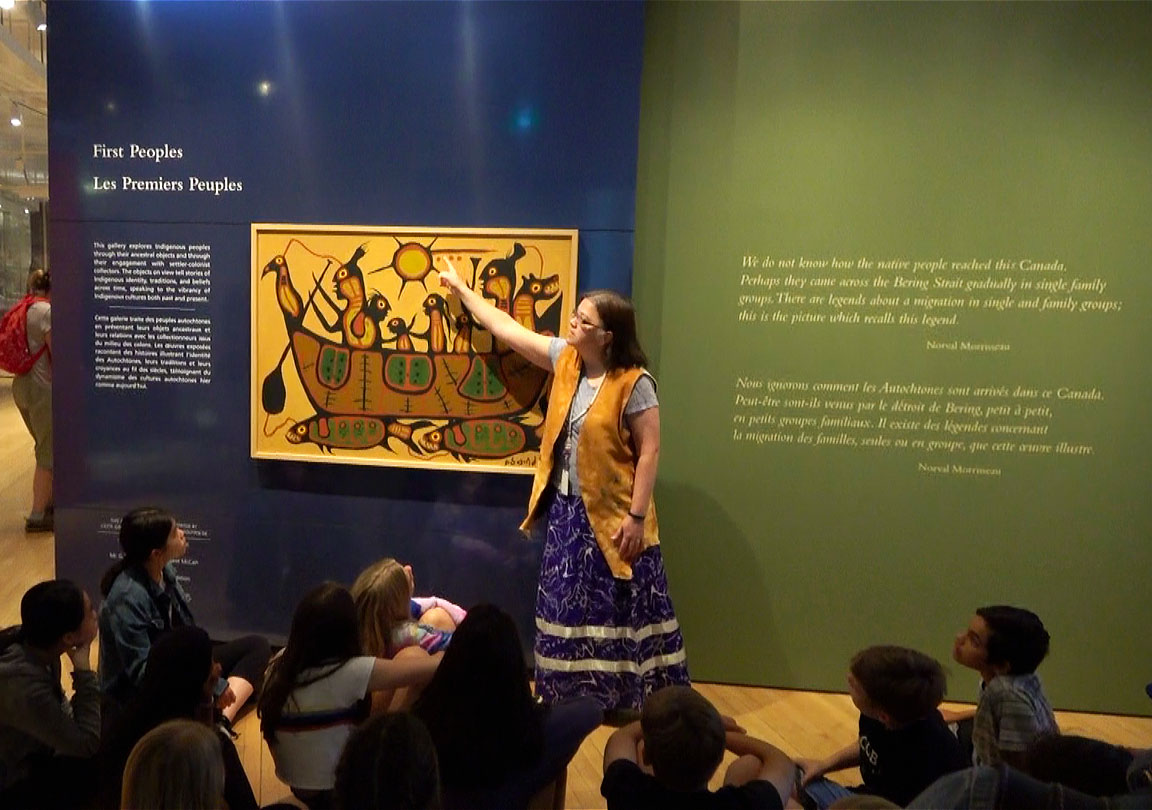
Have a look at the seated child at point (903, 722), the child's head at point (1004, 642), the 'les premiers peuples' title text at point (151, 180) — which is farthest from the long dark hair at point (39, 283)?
the child's head at point (1004, 642)

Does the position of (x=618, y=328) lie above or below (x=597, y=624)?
above

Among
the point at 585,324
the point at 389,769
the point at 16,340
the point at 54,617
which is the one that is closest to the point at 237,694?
the point at 54,617

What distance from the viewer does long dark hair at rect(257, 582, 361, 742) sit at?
6.32 ft

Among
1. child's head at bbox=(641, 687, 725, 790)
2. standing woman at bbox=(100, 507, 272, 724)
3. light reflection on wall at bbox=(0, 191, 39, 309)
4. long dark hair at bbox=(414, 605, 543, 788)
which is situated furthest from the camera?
light reflection on wall at bbox=(0, 191, 39, 309)

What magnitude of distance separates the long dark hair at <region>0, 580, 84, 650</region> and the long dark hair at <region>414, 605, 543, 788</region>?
999 millimetres

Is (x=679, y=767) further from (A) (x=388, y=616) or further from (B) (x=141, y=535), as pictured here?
(B) (x=141, y=535)

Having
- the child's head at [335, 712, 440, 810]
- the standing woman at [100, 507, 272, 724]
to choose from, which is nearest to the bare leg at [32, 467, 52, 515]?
the standing woman at [100, 507, 272, 724]

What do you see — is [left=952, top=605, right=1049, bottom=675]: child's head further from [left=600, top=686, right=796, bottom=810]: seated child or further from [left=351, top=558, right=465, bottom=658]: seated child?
[left=351, top=558, right=465, bottom=658]: seated child

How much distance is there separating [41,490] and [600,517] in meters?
4.23

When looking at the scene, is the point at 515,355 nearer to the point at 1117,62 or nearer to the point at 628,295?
the point at 628,295

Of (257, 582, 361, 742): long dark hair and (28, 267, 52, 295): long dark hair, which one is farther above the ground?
(28, 267, 52, 295): long dark hair

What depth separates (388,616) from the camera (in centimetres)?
239

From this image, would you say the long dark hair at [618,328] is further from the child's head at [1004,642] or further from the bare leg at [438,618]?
the child's head at [1004,642]

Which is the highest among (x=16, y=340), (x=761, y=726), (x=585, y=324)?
(x=585, y=324)
